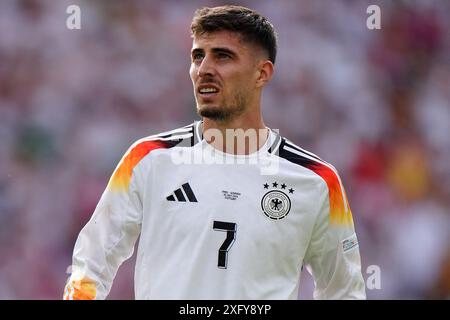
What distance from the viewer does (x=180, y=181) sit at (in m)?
3.60

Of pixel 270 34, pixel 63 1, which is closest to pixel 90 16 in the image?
pixel 63 1

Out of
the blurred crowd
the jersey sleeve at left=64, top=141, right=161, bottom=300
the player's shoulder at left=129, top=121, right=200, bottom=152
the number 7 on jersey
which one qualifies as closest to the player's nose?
the player's shoulder at left=129, top=121, right=200, bottom=152

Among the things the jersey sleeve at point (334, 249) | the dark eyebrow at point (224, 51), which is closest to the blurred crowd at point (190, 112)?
the jersey sleeve at point (334, 249)

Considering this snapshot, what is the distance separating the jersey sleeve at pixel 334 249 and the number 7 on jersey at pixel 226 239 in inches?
16.9

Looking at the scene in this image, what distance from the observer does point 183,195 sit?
3.56 metres

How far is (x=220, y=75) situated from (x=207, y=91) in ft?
0.32

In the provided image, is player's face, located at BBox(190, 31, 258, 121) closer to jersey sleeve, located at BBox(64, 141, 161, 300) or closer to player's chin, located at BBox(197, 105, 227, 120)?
player's chin, located at BBox(197, 105, 227, 120)

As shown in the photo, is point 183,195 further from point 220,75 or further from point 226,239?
point 220,75

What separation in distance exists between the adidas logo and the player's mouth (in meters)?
0.43

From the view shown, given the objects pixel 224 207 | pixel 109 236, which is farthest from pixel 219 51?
pixel 109 236

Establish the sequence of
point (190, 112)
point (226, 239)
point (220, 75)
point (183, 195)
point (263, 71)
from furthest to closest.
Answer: point (190, 112), point (263, 71), point (220, 75), point (183, 195), point (226, 239)

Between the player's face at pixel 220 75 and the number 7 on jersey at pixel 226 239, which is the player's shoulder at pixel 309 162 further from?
the number 7 on jersey at pixel 226 239

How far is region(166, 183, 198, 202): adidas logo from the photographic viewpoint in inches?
140

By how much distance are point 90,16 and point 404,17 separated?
3.34m
